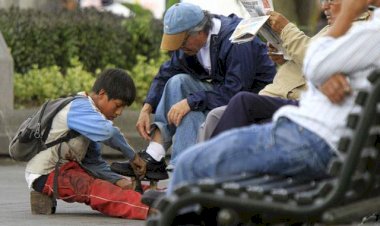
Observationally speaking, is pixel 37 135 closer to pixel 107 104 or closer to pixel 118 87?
pixel 107 104

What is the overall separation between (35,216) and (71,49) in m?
7.04

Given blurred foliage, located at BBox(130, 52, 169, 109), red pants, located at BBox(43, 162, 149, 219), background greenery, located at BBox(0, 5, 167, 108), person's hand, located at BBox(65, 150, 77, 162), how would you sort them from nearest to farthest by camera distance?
red pants, located at BBox(43, 162, 149, 219) < person's hand, located at BBox(65, 150, 77, 162) < background greenery, located at BBox(0, 5, 167, 108) < blurred foliage, located at BBox(130, 52, 169, 109)

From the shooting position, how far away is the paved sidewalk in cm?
816

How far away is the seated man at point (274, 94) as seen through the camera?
6352mm

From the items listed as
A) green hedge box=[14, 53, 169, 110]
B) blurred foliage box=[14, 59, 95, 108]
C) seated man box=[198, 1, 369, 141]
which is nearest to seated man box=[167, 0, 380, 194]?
seated man box=[198, 1, 369, 141]

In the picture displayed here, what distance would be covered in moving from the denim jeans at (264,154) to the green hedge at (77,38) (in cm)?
1020

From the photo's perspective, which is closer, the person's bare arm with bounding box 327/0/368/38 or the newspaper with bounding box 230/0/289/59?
the person's bare arm with bounding box 327/0/368/38

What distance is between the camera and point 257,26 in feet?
23.6

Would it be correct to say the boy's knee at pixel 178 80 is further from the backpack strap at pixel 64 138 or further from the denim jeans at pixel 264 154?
the denim jeans at pixel 264 154

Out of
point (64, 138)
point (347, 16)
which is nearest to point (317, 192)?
point (347, 16)

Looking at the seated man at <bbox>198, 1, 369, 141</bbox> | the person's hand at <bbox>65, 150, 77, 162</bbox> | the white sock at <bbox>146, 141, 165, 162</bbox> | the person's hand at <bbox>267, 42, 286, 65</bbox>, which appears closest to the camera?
the seated man at <bbox>198, 1, 369, 141</bbox>

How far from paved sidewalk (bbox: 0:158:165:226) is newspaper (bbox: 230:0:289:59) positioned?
4.67 ft

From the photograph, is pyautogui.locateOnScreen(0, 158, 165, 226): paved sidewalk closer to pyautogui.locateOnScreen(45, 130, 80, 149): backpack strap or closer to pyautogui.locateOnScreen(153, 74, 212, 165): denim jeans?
pyautogui.locateOnScreen(45, 130, 80, 149): backpack strap

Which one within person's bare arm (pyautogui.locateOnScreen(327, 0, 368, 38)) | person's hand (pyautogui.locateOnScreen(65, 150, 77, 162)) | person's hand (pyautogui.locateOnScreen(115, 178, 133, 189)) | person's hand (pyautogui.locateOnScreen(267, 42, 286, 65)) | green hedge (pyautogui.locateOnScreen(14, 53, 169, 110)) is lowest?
green hedge (pyautogui.locateOnScreen(14, 53, 169, 110))
